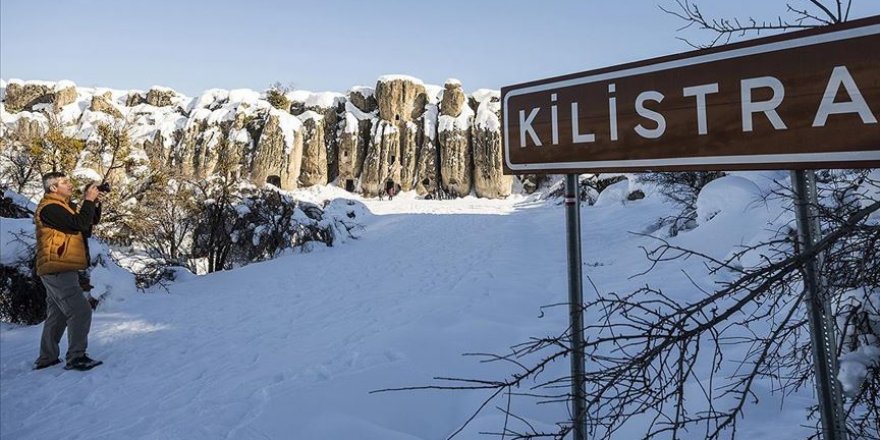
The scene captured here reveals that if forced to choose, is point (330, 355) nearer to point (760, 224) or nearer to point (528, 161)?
point (528, 161)

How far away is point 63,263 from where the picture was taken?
3.62m

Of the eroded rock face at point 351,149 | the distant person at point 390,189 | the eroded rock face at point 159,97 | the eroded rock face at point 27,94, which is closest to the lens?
the distant person at point 390,189

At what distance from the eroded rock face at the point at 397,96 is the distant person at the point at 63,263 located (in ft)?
104

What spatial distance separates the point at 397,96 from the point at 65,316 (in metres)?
32.5

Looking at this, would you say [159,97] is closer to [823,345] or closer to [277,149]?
[277,149]

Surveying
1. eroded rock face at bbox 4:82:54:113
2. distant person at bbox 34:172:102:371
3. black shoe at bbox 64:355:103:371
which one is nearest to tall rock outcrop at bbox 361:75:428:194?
eroded rock face at bbox 4:82:54:113

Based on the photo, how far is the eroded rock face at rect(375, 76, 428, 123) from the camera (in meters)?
34.2

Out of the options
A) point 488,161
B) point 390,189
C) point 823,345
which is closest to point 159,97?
point 390,189

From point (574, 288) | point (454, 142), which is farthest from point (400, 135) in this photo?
point (574, 288)

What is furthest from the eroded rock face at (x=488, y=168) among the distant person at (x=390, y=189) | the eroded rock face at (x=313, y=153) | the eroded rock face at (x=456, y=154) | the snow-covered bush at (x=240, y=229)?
the snow-covered bush at (x=240, y=229)

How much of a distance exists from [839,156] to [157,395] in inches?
152

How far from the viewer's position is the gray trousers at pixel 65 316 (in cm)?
366

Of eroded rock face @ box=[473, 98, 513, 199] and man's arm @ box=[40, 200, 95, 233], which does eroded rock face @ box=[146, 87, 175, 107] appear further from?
man's arm @ box=[40, 200, 95, 233]

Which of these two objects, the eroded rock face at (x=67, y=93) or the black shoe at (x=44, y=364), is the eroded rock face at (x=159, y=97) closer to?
the eroded rock face at (x=67, y=93)
